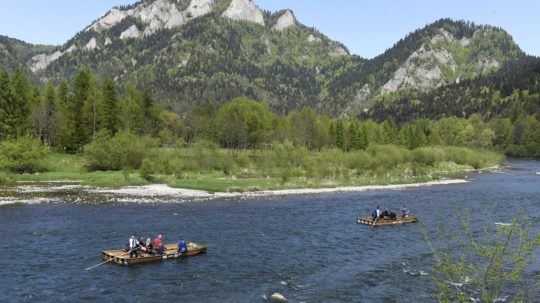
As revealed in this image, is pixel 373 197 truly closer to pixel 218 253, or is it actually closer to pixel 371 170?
pixel 371 170

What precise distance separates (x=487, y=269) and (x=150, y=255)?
36.0 meters

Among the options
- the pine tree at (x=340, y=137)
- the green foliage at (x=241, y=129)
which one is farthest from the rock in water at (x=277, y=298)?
the pine tree at (x=340, y=137)

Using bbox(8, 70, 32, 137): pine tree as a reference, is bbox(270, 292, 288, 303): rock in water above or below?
below

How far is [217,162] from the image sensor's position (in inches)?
4897

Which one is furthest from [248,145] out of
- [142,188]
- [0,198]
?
[0,198]

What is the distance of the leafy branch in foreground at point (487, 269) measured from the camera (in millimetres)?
19391

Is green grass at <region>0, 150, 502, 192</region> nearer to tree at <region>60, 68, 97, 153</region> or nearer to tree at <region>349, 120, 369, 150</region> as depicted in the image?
tree at <region>60, 68, 97, 153</region>

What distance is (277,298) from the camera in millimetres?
38094

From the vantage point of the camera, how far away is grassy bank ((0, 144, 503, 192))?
104 metres

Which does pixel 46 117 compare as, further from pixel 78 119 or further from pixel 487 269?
pixel 487 269

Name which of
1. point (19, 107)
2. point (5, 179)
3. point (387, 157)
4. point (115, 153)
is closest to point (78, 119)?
point (19, 107)

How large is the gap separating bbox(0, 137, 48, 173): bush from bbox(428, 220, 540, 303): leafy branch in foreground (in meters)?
84.0

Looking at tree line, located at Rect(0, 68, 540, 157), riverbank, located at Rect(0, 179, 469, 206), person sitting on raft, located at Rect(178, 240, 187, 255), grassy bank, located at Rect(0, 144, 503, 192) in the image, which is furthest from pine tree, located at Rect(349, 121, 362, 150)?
person sitting on raft, located at Rect(178, 240, 187, 255)

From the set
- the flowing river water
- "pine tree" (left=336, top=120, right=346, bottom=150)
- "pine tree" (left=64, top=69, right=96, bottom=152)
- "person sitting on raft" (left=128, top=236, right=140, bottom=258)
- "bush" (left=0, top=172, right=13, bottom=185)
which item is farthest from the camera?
"pine tree" (left=336, top=120, right=346, bottom=150)
